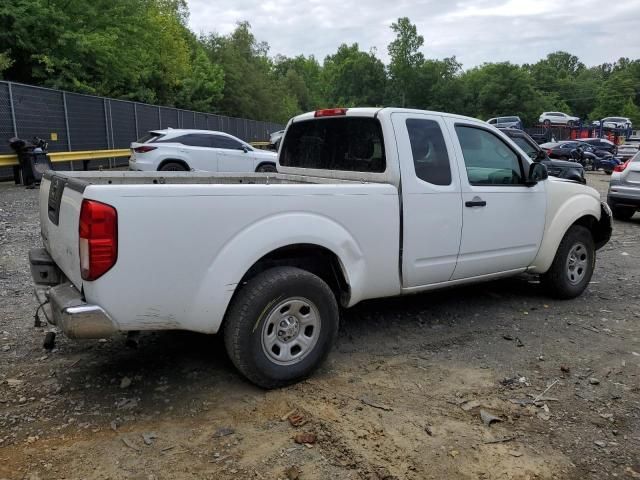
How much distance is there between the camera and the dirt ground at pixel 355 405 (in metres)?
2.80

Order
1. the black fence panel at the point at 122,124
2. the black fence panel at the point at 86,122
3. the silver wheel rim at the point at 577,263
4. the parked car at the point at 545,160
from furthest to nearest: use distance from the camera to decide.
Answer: the black fence panel at the point at 122,124 → the black fence panel at the point at 86,122 → the parked car at the point at 545,160 → the silver wheel rim at the point at 577,263

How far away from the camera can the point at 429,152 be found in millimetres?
4371

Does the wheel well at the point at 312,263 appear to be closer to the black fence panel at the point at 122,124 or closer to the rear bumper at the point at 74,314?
the rear bumper at the point at 74,314

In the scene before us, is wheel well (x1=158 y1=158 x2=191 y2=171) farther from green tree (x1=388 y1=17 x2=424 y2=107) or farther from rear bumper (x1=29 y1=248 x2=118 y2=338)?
green tree (x1=388 y1=17 x2=424 y2=107)

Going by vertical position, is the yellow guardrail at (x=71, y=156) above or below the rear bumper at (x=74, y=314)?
above

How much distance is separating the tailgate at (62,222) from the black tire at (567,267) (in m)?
4.50

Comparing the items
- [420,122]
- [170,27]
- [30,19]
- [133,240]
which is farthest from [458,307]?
[170,27]

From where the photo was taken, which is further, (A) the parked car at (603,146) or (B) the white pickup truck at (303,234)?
(A) the parked car at (603,146)

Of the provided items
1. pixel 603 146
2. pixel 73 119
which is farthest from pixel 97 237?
pixel 603 146

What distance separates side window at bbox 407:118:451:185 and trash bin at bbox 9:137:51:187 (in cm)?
1129

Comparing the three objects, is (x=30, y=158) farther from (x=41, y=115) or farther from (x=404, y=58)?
(x=404, y=58)

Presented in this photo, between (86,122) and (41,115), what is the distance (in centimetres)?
255

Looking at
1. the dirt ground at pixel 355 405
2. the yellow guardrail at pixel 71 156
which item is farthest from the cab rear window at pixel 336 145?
the yellow guardrail at pixel 71 156

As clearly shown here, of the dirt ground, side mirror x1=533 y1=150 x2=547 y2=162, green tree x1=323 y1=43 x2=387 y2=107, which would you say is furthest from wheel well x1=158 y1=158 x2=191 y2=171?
green tree x1=323 y1=43 x2=387 y2=107
